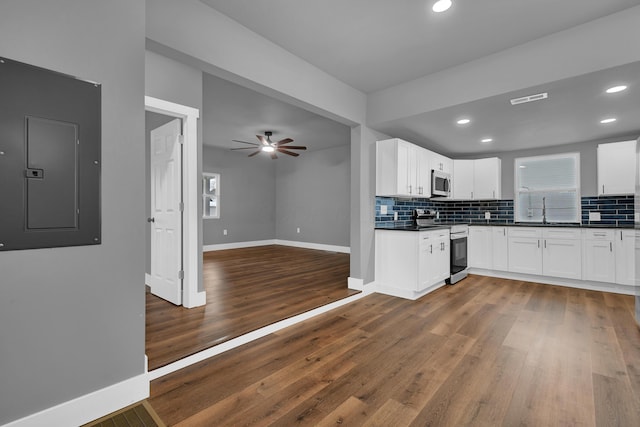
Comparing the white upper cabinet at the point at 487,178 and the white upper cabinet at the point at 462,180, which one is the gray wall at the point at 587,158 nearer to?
the white upper cabinet at the point at 487,178

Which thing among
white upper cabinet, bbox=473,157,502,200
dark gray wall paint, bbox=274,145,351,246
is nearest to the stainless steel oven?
white upper cabinet, bbox=473,157,502,200

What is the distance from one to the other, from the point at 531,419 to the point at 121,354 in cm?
236

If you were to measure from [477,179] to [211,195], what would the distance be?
6.17m

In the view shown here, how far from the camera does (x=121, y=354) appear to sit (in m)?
1.71

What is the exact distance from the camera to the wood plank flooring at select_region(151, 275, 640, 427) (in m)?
1.66

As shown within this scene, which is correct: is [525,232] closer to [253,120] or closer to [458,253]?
[458,253]

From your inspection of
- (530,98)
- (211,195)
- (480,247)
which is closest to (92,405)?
(530,98)

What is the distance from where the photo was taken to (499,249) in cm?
505

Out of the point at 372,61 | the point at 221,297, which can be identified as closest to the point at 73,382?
the point at 221,297

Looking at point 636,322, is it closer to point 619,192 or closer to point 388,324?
point 619,192

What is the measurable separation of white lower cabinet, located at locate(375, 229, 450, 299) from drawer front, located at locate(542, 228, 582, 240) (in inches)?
68.9

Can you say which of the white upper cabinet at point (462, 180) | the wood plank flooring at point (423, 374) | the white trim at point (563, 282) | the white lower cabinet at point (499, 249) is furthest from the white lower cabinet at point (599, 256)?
the white upper cabinet at point (462, 180)

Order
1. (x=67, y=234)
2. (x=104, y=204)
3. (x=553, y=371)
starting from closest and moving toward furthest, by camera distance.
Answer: (x=67, y=234) < (x=104, y=204) < (x=553, y=371)

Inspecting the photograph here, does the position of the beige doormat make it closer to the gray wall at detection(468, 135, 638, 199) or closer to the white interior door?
the white interior door
